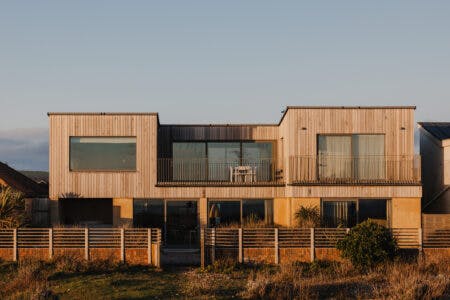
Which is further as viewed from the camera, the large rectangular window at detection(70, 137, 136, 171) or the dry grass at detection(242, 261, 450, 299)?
the large rectangular window at detection(70, 137, 136, 171)

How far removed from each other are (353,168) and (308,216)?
112 inches

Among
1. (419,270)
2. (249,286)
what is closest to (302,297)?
(249,286)

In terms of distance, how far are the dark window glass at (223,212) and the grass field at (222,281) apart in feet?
17.3

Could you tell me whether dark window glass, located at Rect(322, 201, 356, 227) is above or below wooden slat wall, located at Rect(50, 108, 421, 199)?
below

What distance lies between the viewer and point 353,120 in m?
25.3

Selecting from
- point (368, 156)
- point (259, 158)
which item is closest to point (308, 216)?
point (368, 156)

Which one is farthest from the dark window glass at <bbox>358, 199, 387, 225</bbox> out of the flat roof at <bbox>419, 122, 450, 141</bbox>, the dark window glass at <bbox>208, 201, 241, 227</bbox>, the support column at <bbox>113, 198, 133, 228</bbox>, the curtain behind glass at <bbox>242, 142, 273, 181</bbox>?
the support column at <bbox>113, 198, 133, 228</bbox>

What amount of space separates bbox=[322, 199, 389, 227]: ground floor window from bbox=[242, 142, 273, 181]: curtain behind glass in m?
3.48

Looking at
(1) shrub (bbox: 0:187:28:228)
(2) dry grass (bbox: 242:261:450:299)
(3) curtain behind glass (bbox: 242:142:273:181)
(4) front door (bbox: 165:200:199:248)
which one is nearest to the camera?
(2) dry grass (bbox: 242:261:450:299)

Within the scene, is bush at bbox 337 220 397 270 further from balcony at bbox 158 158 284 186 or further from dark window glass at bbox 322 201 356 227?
balcony at bbox 158 158 284 186

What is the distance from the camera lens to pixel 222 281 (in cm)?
Result: 1819

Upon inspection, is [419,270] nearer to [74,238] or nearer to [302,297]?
[302,297]

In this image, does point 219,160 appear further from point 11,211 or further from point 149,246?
point 11,211

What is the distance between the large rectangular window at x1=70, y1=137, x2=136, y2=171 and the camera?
2597 centimetres
